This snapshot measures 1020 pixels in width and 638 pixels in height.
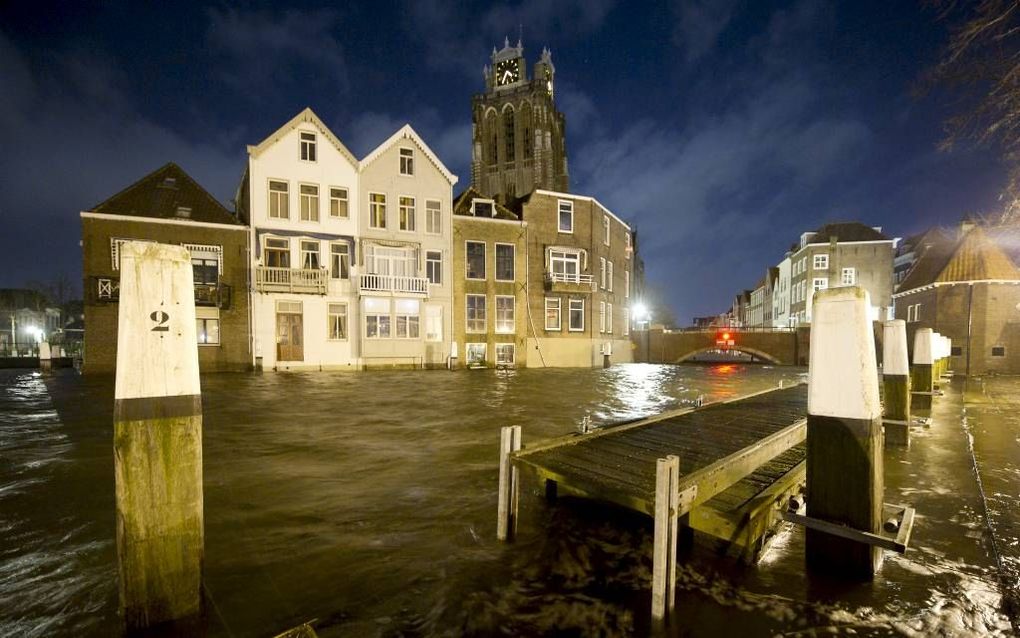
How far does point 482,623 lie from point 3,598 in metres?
4.48

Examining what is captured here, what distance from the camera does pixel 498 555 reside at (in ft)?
16.4

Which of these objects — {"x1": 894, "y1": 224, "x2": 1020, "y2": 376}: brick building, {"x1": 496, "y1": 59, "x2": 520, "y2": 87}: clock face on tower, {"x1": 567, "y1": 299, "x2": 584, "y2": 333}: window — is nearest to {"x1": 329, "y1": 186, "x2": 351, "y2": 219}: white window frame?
{"x1": 567, "y1": 299, "x2": 584, "y2": 333}: window

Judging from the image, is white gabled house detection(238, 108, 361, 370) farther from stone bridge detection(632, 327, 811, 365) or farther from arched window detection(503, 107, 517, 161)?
arched window detection(503, 107, 517, 161)

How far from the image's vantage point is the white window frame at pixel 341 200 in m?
26.8

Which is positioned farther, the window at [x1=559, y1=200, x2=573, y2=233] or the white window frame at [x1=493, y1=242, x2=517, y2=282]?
the window at [x1=559, y1=200, x2=573, y2=233]

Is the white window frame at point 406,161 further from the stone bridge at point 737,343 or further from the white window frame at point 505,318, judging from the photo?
the stone bridge at point 737,343

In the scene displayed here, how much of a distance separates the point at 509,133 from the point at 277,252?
45174 millimetres

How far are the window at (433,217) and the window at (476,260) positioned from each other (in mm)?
2360

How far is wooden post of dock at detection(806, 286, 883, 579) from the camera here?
13.6ft

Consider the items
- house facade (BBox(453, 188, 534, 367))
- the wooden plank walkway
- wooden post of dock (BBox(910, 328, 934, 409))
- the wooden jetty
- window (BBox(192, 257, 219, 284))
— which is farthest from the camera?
house facade (BBox(453, 188, 534, 367))

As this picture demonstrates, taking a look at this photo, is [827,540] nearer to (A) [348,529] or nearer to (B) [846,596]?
(B) [846,596]

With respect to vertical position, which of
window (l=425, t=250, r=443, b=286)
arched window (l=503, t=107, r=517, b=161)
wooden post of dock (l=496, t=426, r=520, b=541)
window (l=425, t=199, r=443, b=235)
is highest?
arched window (l=503, t=107, r=517, b=161)

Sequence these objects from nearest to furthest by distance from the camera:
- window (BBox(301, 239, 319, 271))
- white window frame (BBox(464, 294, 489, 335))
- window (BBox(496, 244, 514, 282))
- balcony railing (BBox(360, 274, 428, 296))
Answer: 1. window (BBox(301, 239, 319, 271))
2. balcony railing (BBox(360, 274, 428, 296))
3. white window frame (BBox(464, 294, 489, 335))
4. window (BBox(496, 244, 514, 282))

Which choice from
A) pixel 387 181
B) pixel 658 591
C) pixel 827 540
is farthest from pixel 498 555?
pixel 387 181
